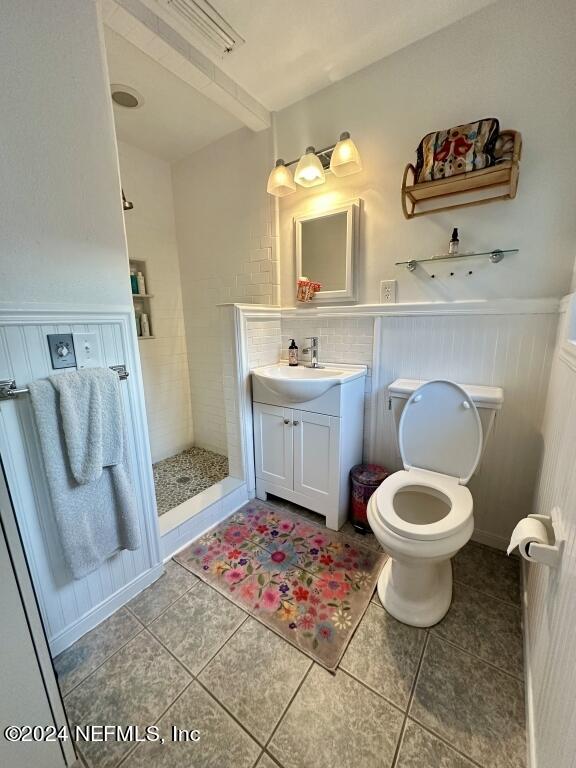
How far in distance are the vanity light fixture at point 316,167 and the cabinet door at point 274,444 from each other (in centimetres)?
138

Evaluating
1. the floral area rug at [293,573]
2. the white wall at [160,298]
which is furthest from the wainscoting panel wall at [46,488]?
the white wall at [160,298]

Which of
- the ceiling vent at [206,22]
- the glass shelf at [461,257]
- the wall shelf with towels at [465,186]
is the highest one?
the ceiling vent at [206,22]

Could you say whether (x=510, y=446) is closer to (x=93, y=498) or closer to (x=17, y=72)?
(x=93, y=498)

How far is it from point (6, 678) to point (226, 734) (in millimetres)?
660

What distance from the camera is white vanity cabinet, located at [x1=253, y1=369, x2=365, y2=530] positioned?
1.72 m

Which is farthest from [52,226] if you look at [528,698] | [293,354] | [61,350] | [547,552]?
[528,698]

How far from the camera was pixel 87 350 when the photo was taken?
1169mm

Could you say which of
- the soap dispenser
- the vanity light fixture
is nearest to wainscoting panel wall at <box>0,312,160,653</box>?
the soap dispenser

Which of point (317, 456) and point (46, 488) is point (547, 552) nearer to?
point (317, 456)

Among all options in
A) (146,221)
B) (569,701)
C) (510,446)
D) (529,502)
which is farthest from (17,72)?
(529,502)

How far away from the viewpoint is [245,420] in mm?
2002

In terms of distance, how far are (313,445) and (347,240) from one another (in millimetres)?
1250

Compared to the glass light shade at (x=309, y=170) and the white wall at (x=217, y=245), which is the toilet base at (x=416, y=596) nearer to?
the white wall at (x=217, y=245)

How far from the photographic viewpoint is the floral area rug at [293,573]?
126 cm
